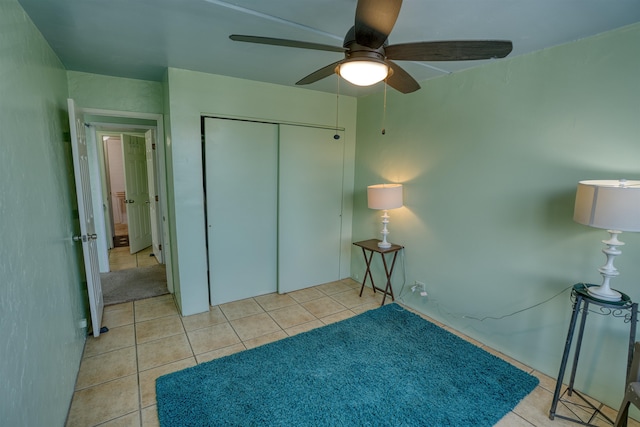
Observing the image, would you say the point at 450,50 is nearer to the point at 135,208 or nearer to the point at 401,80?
the point at 401,80

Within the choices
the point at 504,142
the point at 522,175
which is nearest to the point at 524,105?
the point at 504,142

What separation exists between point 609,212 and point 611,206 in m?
0.03

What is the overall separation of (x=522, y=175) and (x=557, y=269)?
2.39 feet

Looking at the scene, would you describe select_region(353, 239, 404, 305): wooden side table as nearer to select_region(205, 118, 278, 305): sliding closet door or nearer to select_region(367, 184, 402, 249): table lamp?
select_region(367, 184, 402, 249): table lamp

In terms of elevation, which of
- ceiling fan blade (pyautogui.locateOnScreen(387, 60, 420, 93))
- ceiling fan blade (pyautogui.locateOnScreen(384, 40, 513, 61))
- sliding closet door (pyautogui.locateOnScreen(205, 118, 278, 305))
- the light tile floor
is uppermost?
ceiling fan blade (pyautogui.locateOnScreen(384, 40, 513, 61))

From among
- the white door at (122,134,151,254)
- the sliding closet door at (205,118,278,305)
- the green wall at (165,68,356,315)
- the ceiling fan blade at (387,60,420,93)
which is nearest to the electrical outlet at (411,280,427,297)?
the sliding closet door at (205,118,278,305)

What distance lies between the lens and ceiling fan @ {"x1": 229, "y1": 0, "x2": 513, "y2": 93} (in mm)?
1074

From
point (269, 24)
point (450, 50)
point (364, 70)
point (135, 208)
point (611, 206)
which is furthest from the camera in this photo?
point (135, 208)

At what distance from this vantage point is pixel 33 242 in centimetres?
152

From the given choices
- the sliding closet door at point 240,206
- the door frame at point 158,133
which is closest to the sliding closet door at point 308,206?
the sliding closet door at point 240,206

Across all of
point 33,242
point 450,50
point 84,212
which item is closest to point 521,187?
point 450,50

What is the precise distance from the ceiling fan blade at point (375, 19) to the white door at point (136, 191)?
495 centimetres

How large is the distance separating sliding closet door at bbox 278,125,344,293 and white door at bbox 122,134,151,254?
3.08 meters

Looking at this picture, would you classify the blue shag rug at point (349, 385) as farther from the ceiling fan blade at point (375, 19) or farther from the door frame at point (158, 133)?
the ceiling fan blade at point (375, 19)
